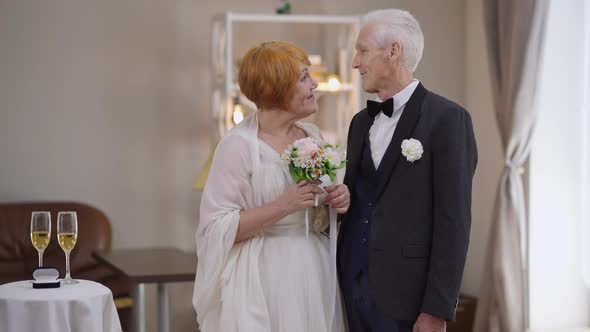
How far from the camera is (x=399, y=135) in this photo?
9.45 ft

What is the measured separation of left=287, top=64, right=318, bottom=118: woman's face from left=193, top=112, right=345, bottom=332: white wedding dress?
0.53 feet

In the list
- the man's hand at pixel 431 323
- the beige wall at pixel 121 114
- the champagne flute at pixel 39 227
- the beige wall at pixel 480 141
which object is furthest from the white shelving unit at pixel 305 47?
the man's hand at pixel 431 323

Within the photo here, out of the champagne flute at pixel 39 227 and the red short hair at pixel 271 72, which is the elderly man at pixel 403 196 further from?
the champagne flute at pixel 39 227

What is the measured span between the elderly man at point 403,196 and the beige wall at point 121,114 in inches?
140

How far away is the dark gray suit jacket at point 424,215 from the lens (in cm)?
275

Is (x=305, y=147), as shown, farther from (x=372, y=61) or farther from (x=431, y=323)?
(x=431, y=323)

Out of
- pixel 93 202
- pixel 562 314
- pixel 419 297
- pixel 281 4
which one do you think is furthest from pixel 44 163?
pixel 419 297

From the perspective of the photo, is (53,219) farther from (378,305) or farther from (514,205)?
(378,305)

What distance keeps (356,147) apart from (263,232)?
428mm

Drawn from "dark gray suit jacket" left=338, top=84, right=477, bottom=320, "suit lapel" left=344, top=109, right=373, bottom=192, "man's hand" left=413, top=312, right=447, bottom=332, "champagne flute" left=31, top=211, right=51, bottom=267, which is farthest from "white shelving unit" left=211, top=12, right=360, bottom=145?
"man's hand" left=413, top=312, right=447, bottom=332

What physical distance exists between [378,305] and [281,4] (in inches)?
148

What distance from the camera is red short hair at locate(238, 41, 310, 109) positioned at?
2984mm

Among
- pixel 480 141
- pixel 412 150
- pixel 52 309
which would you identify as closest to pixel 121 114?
pixel 480 141

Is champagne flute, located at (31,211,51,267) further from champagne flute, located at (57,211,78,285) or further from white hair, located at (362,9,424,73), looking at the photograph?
white hair, located at (362,9,424,73)
